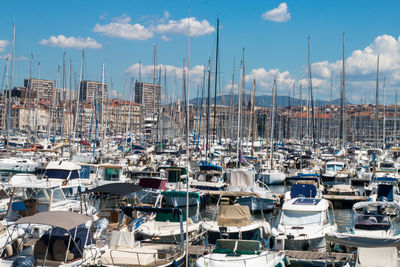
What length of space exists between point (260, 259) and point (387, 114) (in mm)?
185467

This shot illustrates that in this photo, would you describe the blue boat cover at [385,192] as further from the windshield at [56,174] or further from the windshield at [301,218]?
the windshield at [56,174]

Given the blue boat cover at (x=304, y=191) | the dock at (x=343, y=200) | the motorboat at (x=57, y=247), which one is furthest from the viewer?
the dock at (x=343, y=200)

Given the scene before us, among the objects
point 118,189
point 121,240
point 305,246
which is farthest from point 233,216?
point 121,240

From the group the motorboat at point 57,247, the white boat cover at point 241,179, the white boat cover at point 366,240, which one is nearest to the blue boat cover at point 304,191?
the white boat cover at point 241,179

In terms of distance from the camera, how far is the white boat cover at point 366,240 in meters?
17.4

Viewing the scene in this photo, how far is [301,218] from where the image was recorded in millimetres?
25422

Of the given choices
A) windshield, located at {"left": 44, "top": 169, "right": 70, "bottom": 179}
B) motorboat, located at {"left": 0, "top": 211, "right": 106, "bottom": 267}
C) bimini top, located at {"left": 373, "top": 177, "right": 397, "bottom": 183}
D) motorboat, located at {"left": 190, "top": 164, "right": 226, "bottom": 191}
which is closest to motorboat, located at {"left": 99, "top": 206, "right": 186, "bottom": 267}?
motorboat, located at {"left": 0, "top": 211, "right": 106, "bottom": 267}

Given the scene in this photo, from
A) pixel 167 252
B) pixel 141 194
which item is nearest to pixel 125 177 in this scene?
pixel 141 194

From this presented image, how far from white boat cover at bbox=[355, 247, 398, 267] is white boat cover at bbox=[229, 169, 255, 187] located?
63.2 feet

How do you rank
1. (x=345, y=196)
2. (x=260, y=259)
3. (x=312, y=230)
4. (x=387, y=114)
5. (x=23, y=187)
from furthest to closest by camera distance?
(x=387, y=114)
(x=345, y=196)
(x=23, y=187)
(x=312, y=230)
(x=260, y=259)

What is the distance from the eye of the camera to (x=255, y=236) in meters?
24.6

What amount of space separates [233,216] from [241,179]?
42.6 ft

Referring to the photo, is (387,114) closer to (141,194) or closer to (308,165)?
(308,165)

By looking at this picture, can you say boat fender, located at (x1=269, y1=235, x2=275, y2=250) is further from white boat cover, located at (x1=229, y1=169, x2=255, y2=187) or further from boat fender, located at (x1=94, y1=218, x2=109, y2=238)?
white boat cover, located at (x1=229, y1=169, x2=255, y2=187)
